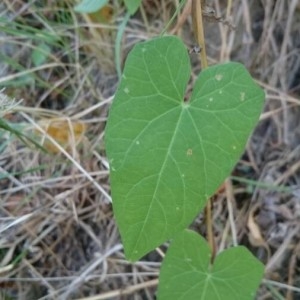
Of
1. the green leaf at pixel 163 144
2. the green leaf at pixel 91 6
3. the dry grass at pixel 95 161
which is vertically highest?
the green leaf at pixel 91 6

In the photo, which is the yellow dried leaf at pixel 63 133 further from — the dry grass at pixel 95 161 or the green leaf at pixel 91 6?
the green leaf at pixel 91 6

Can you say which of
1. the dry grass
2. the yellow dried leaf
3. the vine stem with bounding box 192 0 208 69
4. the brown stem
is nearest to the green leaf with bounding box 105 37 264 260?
the vine stem with bounding box 192 0 208 69

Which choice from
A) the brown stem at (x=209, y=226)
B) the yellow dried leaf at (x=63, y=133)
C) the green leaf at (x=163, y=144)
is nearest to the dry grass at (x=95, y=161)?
the yellow dried leaf at (x=63, y=133)

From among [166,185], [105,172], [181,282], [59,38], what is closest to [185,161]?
[166,185]

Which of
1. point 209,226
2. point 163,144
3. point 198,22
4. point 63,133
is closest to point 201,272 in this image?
point 209,226

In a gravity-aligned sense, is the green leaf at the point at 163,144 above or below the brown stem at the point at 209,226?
above

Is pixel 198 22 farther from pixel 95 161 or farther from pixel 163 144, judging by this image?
pixel 95 161
